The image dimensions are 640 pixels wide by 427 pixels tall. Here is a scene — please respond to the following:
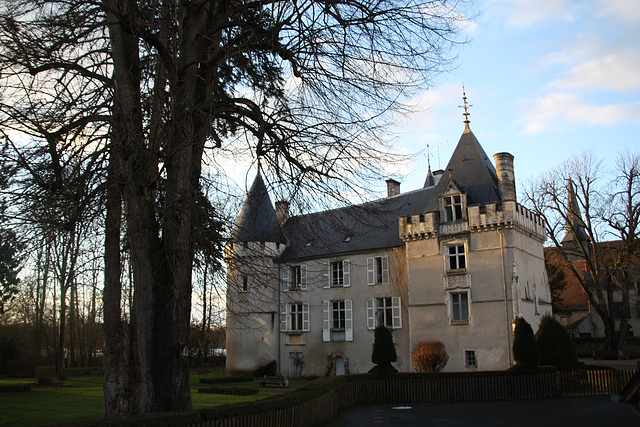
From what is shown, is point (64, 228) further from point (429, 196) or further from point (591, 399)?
point (429, 196)

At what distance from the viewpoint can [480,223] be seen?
983 inches

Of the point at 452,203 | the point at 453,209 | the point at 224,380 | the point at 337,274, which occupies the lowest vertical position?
the point at 224,380

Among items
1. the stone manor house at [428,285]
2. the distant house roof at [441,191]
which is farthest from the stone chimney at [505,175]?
the distant house roof at [441,191]

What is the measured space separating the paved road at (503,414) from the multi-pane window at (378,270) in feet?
38.4

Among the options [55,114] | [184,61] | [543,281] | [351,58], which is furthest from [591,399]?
[55,114]

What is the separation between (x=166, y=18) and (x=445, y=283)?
20.8 m

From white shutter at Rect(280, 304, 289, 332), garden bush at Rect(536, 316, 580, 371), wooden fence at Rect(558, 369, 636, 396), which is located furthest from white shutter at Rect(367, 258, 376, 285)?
wooden fence at Rect(558, 369, 636, 396)

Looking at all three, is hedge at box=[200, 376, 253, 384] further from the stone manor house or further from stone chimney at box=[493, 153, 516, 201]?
stone chimney at box=[493, 153, 516, 201]

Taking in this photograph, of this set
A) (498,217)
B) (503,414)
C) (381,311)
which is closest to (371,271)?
(381,311)

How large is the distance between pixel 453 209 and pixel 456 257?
235 cm

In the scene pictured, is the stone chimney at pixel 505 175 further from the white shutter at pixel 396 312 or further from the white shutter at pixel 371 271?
the white shutter at pixel 371 271

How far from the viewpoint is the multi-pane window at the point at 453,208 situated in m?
26.0

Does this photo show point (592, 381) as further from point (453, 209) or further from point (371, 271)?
point (371, 271)

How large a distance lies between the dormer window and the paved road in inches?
420
